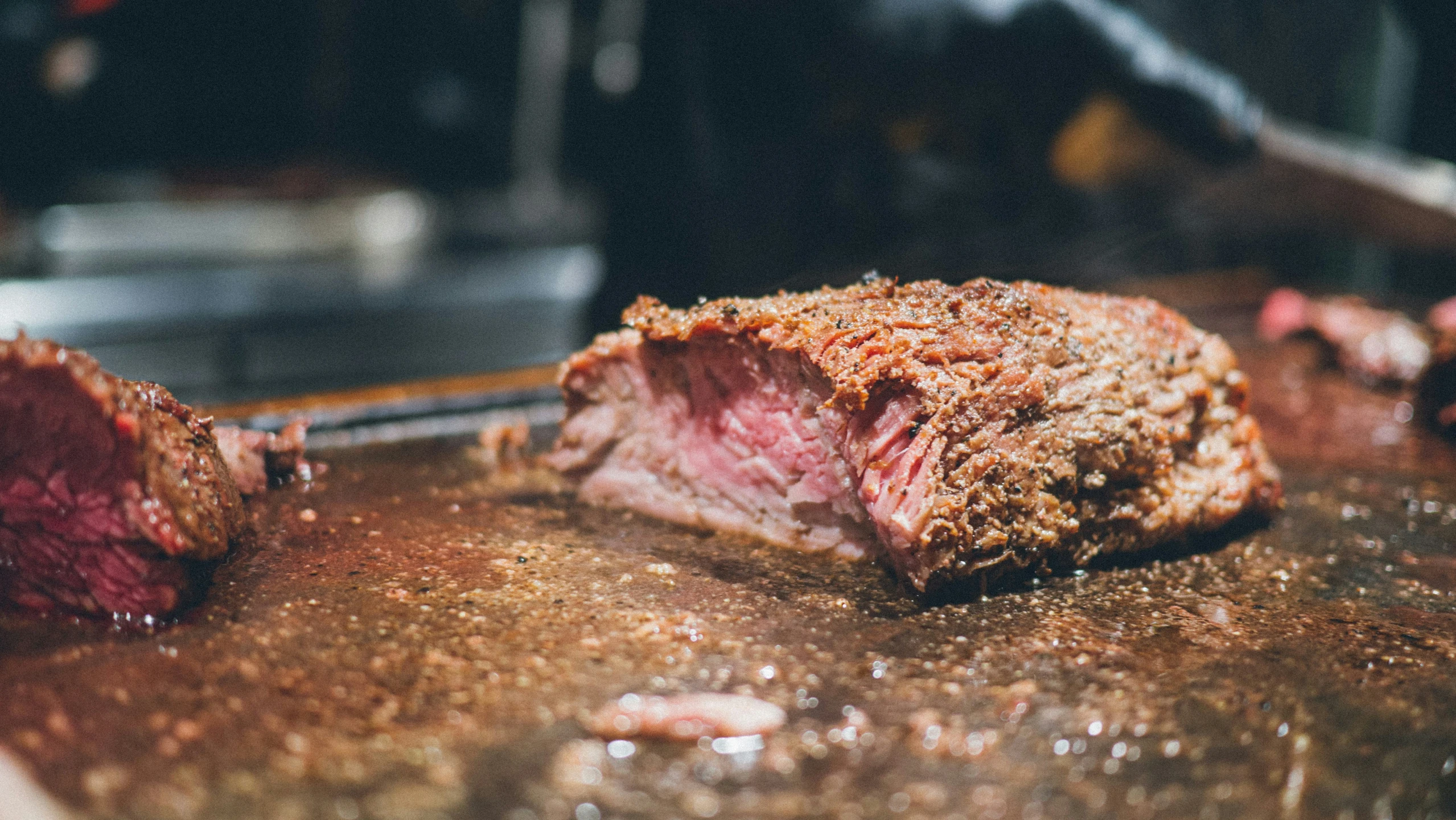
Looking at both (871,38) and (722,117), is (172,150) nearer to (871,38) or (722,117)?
(722,117)

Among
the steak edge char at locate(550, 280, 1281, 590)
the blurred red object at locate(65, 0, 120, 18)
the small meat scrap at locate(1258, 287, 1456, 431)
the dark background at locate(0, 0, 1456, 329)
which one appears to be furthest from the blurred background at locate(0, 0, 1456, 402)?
the small meat scrap at locate(1258, 287, 1456, 431)

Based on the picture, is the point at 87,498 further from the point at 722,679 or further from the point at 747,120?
the point at 747,120

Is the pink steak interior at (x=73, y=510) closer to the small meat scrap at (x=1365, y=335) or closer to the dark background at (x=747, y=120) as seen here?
the dark background at (x=747, y=120)

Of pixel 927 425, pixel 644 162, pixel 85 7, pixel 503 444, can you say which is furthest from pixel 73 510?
pixel 85 7

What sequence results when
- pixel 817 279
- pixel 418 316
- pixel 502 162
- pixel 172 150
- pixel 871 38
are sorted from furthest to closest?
1. pixel 502 162
2. pixel 172 150
3. pixel 418 316
4. pixel 871 38
5. pixel 817 279

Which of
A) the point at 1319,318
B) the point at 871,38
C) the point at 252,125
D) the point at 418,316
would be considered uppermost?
the point at 871,38

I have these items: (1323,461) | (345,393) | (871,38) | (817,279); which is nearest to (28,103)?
(345,393)
